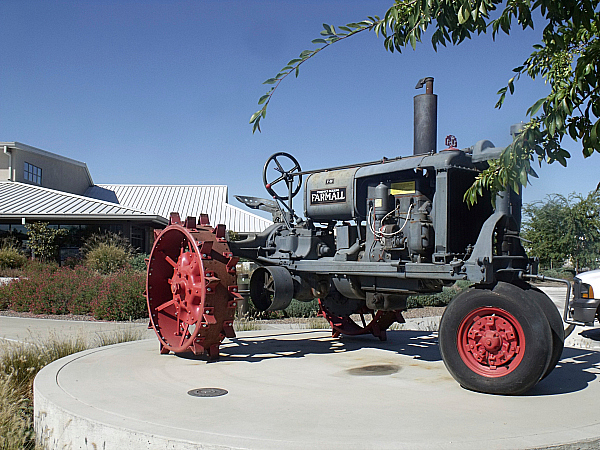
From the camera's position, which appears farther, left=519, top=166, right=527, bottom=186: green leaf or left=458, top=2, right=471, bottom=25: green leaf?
left=519, top=166, right=527, bottom=186: green leaf

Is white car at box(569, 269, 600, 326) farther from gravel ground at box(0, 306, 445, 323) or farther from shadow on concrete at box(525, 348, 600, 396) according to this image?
gravel ground at box(0, 306, 445, 323)

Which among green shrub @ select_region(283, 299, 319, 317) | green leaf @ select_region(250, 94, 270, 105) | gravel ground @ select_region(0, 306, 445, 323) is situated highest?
green leaf @ select_region(250, 94, 270, 105)

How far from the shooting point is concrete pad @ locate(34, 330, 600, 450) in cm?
414

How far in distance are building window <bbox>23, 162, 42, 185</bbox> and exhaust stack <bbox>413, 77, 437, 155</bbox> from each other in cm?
2720

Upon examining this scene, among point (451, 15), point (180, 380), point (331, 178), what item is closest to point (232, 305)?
point (180, 380)

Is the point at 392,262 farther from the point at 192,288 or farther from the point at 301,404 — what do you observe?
the point at 192,288

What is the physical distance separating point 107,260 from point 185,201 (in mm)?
15276

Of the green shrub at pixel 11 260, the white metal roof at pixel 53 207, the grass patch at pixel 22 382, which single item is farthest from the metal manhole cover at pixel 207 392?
the white metal roof at pixel 53 207

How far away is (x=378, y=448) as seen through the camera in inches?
155

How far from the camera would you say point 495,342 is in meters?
5.36

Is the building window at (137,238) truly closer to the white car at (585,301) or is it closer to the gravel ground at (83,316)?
the gravel ground at (83,316)

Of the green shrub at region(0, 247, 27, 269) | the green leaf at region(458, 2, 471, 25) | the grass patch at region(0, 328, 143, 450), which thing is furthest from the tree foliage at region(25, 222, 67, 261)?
the green leaf at region(458, 2, 471, 25)

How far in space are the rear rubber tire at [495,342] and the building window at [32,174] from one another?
2892cm

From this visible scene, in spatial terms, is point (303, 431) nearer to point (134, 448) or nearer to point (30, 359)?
point (134, 448)
